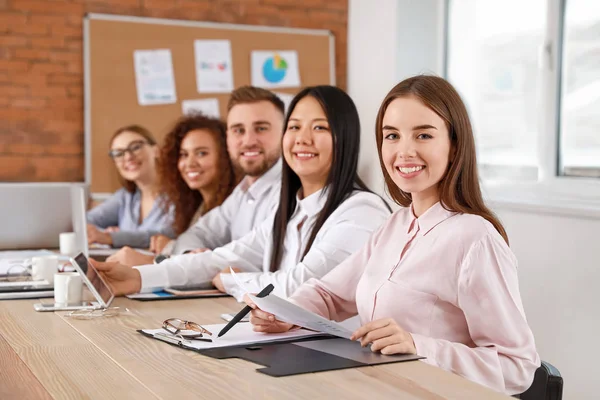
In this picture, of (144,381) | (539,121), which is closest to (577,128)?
(539,121)

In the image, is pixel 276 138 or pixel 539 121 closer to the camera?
pixel 276 138

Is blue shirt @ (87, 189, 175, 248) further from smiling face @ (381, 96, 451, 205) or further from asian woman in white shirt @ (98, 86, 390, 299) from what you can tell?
smiling face @ (381, 96, 451, 205)

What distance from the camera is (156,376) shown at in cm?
127

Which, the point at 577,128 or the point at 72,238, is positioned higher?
the point at 577,128

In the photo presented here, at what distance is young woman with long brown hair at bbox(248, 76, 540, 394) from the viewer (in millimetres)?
1406

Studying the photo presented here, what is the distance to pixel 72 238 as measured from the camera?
300cm

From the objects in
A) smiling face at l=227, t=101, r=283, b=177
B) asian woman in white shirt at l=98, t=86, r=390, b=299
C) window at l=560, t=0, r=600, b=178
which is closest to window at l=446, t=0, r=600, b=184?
window at l=560, t=0, r=600, b=178

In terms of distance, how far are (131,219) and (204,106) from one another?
1.20m

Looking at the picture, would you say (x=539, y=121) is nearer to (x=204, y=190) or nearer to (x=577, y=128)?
(x=577, y=128)

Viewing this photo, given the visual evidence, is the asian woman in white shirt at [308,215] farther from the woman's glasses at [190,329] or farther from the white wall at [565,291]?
the white wall at [565,291]

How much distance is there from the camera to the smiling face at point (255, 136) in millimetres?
3080

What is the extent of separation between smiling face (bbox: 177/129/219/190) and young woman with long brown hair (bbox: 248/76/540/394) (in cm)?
169

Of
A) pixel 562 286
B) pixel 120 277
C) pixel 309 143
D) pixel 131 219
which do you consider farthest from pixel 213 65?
pixel 120 277

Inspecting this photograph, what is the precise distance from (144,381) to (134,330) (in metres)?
0.41
